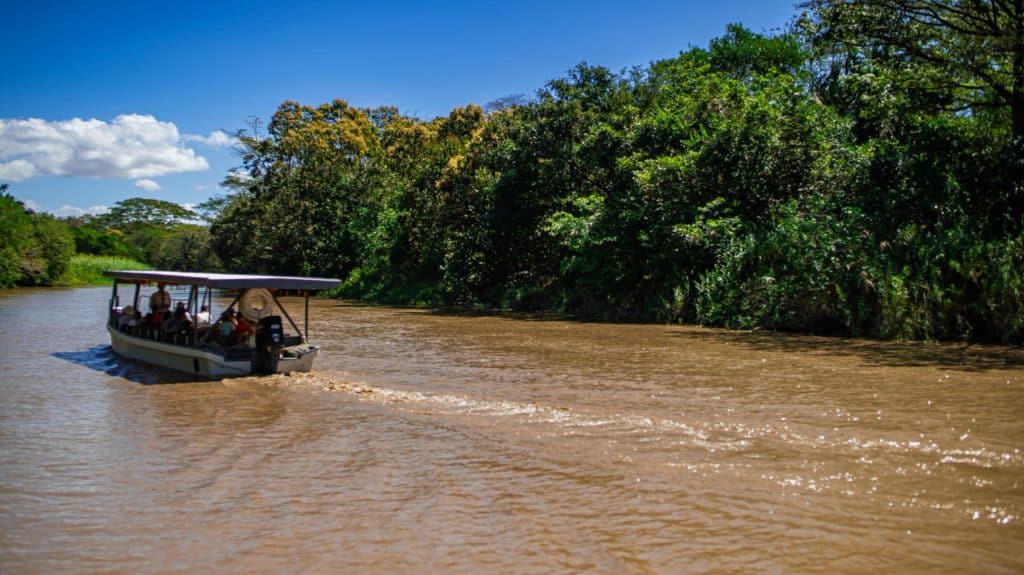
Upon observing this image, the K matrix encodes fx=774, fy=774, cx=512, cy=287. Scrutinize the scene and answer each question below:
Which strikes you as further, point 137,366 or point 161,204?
point 161,204

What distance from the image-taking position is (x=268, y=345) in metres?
13.1

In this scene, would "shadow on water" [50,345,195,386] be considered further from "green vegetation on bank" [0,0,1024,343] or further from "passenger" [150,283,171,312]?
"green vegetation on bank" [0,0,1024,343]

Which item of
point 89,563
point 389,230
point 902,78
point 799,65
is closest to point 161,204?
point 389,230

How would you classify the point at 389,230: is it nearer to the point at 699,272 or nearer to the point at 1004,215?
the point at 699,272

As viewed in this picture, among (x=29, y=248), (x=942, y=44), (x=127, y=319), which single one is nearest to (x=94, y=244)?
(x=29, y=248)

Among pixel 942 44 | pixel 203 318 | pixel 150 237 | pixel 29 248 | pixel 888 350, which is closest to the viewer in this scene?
pixel 888 350

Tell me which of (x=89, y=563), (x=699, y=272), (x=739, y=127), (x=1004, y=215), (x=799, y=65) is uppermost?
(x=799, y=65)

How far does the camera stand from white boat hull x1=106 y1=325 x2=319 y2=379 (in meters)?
13.2

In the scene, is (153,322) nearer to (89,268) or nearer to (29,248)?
(29,248)

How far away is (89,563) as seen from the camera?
5.56 metres

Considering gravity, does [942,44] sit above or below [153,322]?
above

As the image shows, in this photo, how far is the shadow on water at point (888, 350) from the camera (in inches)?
520

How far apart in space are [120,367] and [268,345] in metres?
4.14

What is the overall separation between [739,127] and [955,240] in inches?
265
